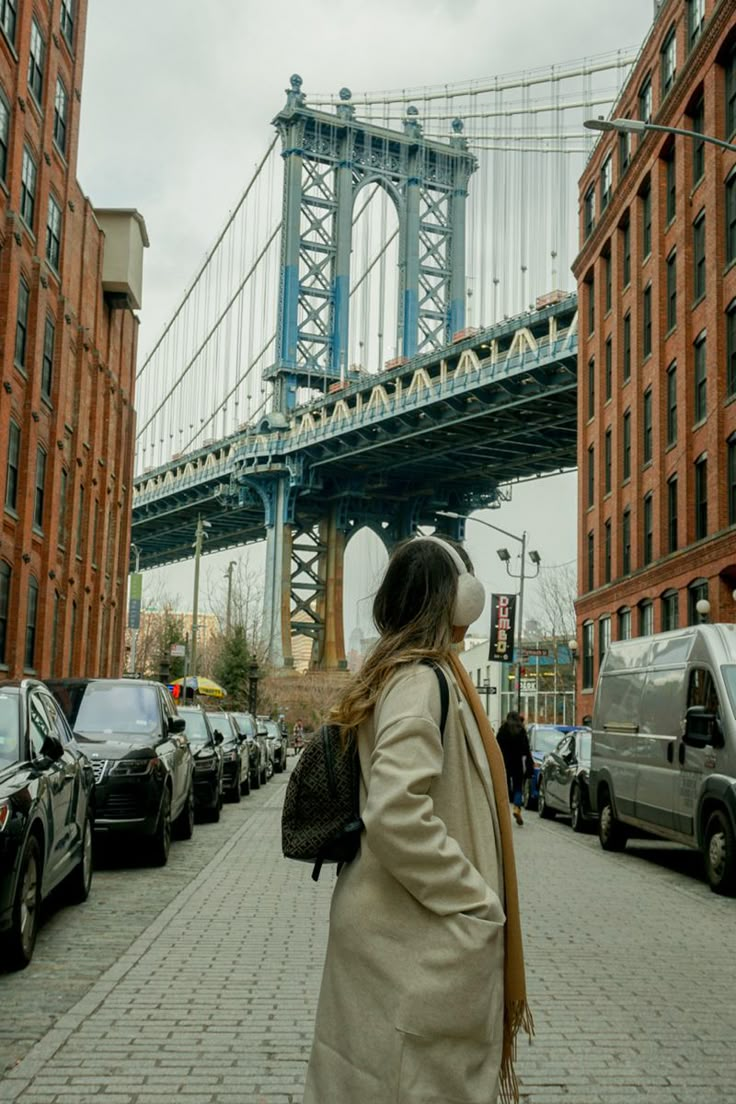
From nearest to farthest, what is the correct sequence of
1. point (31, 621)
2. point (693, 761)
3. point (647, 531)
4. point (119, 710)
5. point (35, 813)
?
point (35, 813)
point (693, 761)
point (119, 710)
point (31, 621)
point (647, 531)

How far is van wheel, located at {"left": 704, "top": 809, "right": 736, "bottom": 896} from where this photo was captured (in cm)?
1134

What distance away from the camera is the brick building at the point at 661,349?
105 feet

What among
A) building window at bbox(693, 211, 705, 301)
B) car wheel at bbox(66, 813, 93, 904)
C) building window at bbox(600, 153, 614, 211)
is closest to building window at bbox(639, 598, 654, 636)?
building window at bbox(693, 211, 705, 301)

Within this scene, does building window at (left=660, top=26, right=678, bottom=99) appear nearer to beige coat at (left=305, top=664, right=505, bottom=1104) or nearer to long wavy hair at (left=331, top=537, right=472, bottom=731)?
long wavy hair at (left=331, top=537, right=472, bottom=731)

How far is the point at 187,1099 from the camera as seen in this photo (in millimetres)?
4863

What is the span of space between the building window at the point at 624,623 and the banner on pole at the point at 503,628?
336cm

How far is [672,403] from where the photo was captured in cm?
3628

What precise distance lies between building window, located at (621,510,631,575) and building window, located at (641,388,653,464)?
6.74 ft

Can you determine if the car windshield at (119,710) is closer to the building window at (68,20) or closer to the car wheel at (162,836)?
the car wheel at (162,836)

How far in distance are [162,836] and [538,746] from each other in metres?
14.2

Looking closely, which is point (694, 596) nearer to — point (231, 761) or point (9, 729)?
point (231, 761)

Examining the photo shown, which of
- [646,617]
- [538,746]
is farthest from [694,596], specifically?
[538,746]

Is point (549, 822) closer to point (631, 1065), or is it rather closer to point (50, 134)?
point (631, 1065)

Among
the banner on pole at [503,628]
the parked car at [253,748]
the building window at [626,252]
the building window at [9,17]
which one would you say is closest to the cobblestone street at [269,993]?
the parked car at [253,748]
